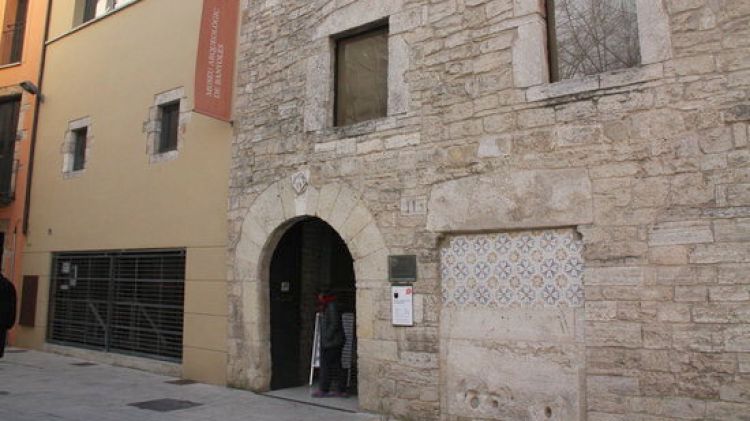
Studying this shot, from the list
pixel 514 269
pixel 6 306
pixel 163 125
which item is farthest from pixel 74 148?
pixel 514 269

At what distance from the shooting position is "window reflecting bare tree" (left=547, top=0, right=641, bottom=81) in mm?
4949

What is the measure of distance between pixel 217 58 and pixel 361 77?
2.24 metres

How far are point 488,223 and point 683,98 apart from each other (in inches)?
71.6

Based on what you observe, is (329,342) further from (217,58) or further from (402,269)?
(217,58)

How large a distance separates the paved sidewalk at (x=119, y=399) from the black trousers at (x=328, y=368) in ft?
1.72

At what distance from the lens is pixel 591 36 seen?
513 centimetres

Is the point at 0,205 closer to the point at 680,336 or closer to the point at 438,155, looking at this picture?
the point at 438,155

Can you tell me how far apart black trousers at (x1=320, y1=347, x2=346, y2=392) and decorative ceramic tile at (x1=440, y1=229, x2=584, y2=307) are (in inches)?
75.4

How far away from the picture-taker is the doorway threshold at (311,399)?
615cm

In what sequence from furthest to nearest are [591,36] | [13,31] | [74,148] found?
1. [13,31]
2. [74,148]
3. [591,36]

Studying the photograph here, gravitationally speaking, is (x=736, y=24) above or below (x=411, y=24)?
below

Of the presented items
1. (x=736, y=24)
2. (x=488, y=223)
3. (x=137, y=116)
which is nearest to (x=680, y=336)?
(x=488, y=223)

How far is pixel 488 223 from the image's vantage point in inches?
205

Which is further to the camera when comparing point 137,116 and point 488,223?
point 137,116
